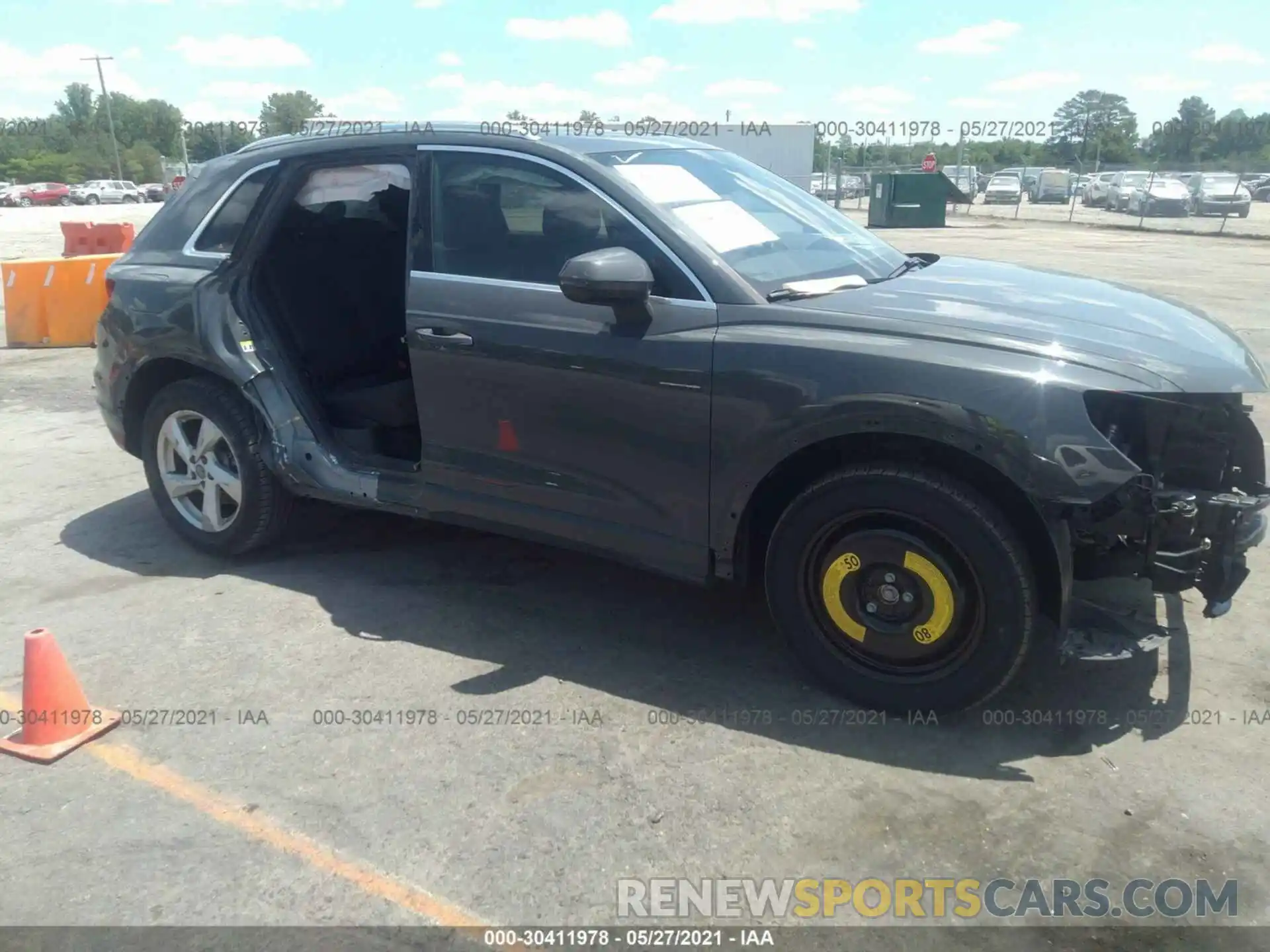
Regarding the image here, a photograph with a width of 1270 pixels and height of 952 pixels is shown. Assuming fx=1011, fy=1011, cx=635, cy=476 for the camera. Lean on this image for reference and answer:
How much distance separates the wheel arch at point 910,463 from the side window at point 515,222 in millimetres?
815

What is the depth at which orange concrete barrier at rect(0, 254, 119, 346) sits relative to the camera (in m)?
10.6

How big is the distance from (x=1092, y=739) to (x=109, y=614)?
387 centimetres

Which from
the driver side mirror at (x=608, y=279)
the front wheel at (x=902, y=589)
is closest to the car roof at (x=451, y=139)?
the driver side mirror at (x=608, y=279)

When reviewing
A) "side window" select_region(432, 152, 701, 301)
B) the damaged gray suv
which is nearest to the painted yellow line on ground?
the damaged gray suv

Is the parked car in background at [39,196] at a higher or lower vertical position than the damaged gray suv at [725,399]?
higher

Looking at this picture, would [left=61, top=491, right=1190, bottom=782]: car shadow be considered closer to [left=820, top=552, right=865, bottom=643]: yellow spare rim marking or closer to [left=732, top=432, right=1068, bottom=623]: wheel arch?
[left=820, top=552, right=865, bottom=643]: yellow spare rim marking

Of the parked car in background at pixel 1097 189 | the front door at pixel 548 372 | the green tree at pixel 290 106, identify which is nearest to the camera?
the front door at pixel 548 372

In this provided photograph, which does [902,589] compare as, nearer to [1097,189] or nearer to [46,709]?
[46,709]

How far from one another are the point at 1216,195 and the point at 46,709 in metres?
34.8

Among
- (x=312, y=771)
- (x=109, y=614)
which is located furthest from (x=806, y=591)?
(x=109, y=614)

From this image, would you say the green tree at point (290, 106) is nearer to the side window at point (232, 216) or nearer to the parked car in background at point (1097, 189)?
the side window at point (232, 216)

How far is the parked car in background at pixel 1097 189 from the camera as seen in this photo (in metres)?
38.0

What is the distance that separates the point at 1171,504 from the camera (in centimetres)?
299

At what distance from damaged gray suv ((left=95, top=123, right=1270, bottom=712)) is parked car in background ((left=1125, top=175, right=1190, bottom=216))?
30807 millimetres
